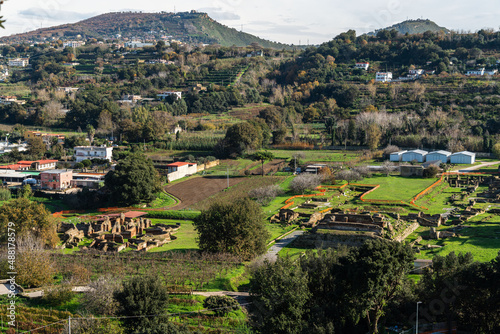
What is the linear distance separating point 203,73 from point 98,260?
89.8 metres

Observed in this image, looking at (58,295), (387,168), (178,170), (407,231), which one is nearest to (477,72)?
(387,168)

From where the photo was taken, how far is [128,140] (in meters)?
75.6

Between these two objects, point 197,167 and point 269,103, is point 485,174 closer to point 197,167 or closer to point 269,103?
point 197,167

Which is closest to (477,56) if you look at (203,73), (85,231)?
(203,73)

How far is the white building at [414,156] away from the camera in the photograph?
59.5m

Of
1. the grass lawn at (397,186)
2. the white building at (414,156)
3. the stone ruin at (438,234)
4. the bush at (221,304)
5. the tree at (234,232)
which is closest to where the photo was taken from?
the bush at (221,304)

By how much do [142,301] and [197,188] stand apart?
32.1 meters

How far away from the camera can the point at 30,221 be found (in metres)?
32.3

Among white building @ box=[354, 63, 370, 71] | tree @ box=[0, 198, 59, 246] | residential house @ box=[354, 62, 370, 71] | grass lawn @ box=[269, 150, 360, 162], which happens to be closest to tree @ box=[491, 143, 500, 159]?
grass lawn @ box=[269, 150, 360, 162]

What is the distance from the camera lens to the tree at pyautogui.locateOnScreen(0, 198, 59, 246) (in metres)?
32.2

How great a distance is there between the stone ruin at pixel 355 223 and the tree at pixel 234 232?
4952mm

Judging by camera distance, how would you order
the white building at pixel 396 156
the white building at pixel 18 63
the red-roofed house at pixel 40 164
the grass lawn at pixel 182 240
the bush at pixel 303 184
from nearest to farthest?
the grass lawn at pixel 182 240, the bush at pixel 303 184, the white building at pixel 396 156, the red-roofed house at pixel 40 164, the white building at pixel 18 63

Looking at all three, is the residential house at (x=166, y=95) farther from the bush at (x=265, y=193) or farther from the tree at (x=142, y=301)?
the tree at (x=142, y=301)

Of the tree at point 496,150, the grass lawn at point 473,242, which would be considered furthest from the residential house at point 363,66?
the grass lawn at point 473,242
